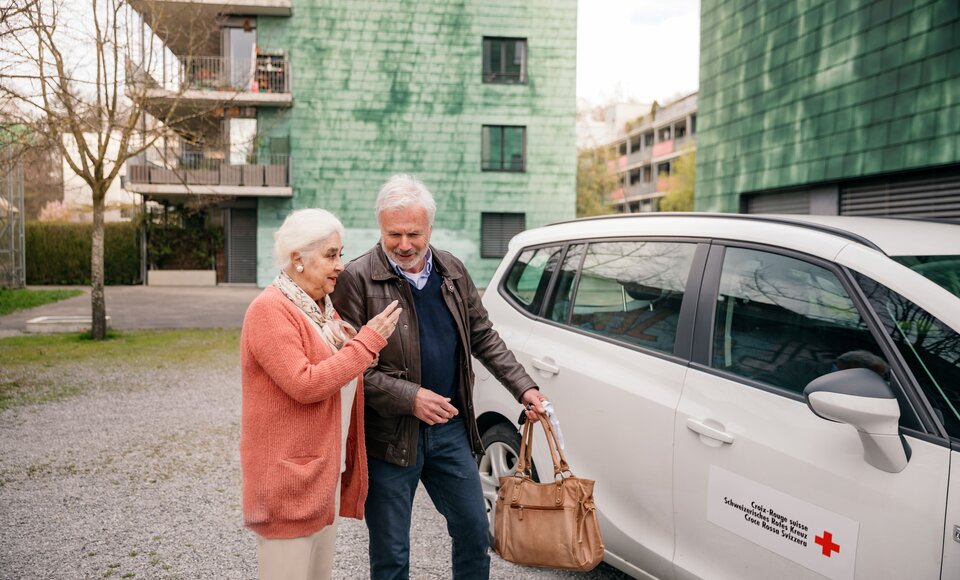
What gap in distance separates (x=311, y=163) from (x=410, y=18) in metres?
6.13

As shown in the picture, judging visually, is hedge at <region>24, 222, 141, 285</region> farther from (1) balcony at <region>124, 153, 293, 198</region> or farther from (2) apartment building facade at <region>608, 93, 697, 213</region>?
(2) apartment building facade at <region>608, 93, 697, 213</region>

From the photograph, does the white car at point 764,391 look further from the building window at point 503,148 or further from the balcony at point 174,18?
the building window at point 503,148

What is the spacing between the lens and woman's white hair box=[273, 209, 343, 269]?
92.0 inches

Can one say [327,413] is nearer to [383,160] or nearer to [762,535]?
[762,535]

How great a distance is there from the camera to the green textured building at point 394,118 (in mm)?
24719

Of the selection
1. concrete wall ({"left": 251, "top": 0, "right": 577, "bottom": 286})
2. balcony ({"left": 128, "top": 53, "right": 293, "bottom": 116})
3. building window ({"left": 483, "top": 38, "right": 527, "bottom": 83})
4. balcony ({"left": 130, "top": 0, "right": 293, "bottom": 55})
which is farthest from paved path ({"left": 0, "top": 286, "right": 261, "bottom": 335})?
building window ({"left": 483, "top": 38, "right": 527, "bottom": 83})

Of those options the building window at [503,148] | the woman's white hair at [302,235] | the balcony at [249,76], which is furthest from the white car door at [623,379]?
the building window at [503,148]

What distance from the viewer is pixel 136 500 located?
477 centimetres

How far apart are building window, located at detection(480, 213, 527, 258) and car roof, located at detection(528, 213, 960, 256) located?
22574 mm

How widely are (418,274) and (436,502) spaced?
94 cm

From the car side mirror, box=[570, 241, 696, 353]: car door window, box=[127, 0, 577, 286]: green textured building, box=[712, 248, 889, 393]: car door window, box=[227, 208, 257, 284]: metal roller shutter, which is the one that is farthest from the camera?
box=[227, 208, 257, 284]: metal roller shutter

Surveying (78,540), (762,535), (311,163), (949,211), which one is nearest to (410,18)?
(311,163)

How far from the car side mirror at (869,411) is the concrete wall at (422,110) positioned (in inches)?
Result: 919

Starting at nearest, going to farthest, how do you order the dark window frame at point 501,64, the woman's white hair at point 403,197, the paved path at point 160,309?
the woman's white hair at point 403,197 → the paved path at point 160,309 → the dark window frame at point 501,64
